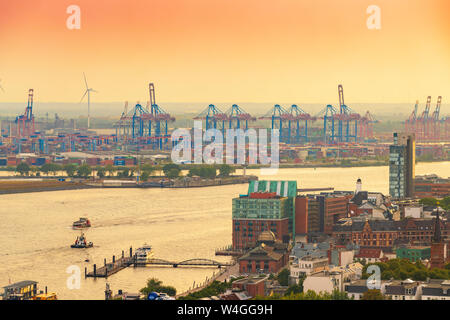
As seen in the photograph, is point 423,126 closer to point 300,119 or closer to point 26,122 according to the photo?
point 300,119

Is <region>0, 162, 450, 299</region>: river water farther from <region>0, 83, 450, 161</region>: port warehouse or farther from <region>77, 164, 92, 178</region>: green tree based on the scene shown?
<region>0, 83, 450, 161</region>: port warehouse

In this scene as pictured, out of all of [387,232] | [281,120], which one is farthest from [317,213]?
[281,120]

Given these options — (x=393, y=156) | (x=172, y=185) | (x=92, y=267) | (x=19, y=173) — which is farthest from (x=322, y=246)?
(x=19, y=173)

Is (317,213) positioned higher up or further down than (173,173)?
further down

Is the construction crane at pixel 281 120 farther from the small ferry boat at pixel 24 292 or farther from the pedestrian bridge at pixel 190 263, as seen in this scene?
the small ferry boat at pixel 24 292

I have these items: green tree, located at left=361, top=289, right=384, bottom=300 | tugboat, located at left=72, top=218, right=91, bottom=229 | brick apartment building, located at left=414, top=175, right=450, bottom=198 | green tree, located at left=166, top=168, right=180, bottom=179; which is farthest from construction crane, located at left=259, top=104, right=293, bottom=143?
green tree, located at left=361, top=289, right=384, bottom=300
